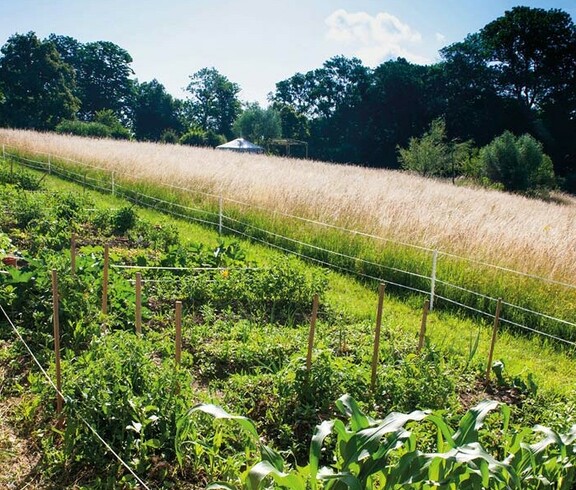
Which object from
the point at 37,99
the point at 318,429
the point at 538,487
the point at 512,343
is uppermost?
the point at 37,99

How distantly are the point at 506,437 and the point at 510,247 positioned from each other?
17.0 feet

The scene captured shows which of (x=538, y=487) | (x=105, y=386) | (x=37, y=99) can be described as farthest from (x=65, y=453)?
(x=37, y=99)

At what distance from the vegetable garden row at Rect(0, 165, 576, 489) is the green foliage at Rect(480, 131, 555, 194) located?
981 inches

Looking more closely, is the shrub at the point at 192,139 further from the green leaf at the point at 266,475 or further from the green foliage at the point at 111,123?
the green leaf at the point at 266,475

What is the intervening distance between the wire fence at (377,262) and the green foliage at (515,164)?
21035 mm

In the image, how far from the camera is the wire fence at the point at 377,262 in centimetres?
657

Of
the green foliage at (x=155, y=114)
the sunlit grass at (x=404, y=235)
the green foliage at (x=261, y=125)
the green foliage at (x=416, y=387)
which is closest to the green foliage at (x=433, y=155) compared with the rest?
the sunlit grass at (x=404, y=235)

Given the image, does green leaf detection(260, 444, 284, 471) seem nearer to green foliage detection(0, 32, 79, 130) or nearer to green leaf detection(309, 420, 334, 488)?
green leaf detection(309, 420, 334, 488)

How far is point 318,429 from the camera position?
8.30ft

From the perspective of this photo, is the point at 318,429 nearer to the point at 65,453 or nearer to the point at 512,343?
the point at 65,453

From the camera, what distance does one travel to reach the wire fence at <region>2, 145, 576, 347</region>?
657 cm

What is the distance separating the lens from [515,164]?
28.2 m

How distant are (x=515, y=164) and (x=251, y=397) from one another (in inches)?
1105

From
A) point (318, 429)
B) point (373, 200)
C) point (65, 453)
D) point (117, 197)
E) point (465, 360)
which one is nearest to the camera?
point (318, 429)
